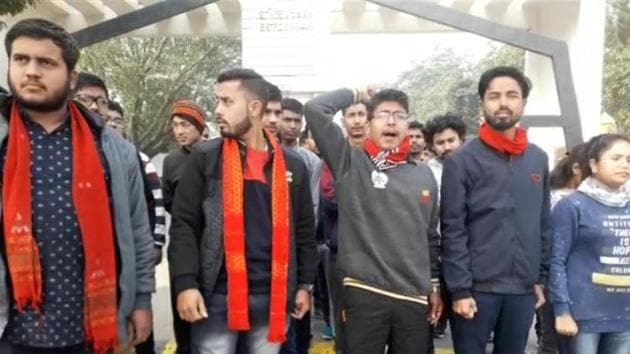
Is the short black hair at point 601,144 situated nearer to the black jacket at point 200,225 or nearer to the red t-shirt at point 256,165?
the black jacket at point 200,225

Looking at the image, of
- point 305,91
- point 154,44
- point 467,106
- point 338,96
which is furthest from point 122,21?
point 467,106

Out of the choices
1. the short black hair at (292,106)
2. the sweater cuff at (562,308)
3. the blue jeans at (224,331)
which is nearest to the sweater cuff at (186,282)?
the blue jeans at (224,331)

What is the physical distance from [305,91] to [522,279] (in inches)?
200

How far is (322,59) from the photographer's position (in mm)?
8328

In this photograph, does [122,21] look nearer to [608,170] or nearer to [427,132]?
[427,132]

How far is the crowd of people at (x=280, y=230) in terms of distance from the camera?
241cm

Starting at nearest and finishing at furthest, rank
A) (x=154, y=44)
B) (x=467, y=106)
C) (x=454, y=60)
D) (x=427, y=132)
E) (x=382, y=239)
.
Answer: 1. (x=382, y=239)
2. (x=427, y=132)
3. (x=154, y=44)
4. (x=467, y=106)
5. (x=454, y=60)

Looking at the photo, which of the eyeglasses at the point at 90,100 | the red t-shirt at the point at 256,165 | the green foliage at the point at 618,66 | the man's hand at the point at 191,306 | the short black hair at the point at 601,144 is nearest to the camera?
the man's hand at the point at 191,306

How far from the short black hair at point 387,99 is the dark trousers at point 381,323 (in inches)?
36.5

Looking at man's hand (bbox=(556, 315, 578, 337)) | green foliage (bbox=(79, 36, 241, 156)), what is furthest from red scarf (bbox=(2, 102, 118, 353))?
green foliage (bbox=(79, 36, 241, 156))

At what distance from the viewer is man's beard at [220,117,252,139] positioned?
9.77ft

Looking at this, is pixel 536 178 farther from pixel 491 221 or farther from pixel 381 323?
pixel 381 323

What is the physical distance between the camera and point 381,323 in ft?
10.3

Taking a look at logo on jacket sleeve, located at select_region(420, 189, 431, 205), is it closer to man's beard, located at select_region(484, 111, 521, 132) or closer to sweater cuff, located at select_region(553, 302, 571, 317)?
man's beard, located at select_region(484, 111, 521, 132)
